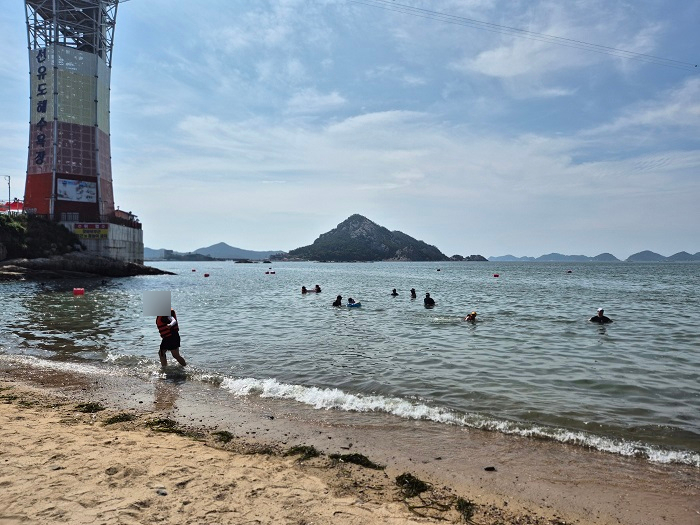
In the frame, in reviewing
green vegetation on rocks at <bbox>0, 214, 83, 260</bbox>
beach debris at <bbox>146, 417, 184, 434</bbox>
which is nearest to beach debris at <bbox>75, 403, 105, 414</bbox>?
beach debris at <bbox>146, 417, 184, 434</bbox>

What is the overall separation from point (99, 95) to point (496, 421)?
81.0m

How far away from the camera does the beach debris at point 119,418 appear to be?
776 centimetres

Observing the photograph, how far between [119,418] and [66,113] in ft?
243

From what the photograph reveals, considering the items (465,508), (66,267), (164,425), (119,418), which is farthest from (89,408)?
(66,267)

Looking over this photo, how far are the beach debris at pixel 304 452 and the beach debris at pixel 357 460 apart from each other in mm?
280

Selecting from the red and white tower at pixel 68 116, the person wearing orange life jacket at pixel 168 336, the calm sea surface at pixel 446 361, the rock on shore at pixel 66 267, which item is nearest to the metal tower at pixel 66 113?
the red and white tower at pixel 68 116

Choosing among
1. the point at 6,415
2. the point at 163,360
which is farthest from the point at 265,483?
the point at 163,360

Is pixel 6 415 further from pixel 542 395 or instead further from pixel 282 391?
pixel 542 395

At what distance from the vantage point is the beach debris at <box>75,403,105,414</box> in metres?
8.38

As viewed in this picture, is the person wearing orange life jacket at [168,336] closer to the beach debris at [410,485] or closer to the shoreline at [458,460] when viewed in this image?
the shoreline at [458,460]

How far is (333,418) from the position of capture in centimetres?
838

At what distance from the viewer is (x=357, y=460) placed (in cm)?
633

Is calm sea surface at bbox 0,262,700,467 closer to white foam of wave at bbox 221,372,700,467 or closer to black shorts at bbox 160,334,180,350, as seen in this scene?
white foam of wave at bbox 221,372,700,467

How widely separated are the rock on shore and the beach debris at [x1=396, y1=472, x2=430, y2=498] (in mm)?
56891
